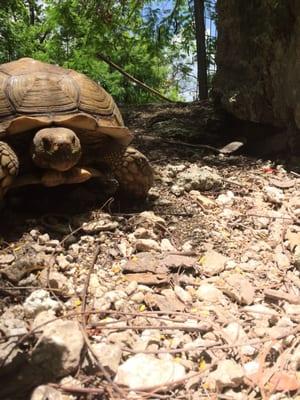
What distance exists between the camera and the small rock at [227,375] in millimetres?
1646

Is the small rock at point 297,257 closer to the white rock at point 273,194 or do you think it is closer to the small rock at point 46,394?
the white rock at point 273,194

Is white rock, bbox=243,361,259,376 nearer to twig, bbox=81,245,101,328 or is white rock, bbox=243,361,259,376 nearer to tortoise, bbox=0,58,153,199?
twig, bbox=81,245,101,328

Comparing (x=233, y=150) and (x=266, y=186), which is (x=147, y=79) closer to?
(x=233, y=150)

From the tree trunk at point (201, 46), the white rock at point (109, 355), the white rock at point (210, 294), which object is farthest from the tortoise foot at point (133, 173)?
the tree trunk at point (201, 46)

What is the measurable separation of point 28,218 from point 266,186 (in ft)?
6.36

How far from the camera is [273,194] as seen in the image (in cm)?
354

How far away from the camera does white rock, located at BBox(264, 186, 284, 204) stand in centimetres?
343

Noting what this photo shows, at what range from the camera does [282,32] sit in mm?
4281

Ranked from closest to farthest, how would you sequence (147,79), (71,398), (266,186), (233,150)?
(71,398) → (266,186) → (233,150) → (147,79)

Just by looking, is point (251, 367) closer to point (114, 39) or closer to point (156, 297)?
point (156, 297)

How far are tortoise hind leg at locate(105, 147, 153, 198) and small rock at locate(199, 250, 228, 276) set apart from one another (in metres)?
0.75

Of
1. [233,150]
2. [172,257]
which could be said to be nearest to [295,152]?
[233,150]

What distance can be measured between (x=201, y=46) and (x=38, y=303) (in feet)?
22.1

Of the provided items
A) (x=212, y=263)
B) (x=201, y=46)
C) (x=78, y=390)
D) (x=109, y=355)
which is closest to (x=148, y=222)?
(x=212, y=263)
